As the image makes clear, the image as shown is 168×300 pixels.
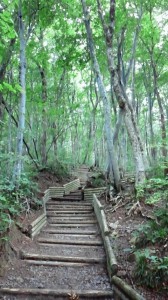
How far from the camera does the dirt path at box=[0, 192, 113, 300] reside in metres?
4.43

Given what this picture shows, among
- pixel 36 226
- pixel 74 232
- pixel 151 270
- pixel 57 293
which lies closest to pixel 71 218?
pixel 74 232

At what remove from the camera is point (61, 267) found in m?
5.55

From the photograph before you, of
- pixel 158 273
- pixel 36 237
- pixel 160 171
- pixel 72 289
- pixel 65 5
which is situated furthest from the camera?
pixel 65 5

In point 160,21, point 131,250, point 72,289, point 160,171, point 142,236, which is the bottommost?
point 72,289

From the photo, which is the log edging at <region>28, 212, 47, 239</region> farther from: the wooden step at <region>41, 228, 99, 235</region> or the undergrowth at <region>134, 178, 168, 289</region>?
the undergrowth at <region>134, 178, 168, 289</region>

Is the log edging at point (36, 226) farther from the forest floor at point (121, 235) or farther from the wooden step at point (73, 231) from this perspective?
the wooden step at point (73, 231)

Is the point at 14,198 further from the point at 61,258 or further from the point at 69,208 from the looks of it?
the point at 69,208

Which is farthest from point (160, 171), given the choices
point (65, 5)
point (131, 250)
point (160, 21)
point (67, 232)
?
point (160, 21)

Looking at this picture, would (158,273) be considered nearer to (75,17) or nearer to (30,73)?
(75,17)

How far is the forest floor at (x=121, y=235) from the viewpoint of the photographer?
4.20 meters

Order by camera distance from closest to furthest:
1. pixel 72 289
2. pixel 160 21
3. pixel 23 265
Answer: pixel 72 289 → pixel 23 265 → pixel 160 21

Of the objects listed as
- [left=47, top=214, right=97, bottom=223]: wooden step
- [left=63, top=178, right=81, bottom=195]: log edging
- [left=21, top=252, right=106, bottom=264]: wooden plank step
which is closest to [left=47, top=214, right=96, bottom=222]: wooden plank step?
[left=47, top=214, right=97, bottom=223]: wooden step

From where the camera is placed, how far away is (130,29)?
11.3 metres

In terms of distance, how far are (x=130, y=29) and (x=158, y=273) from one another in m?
10.2
